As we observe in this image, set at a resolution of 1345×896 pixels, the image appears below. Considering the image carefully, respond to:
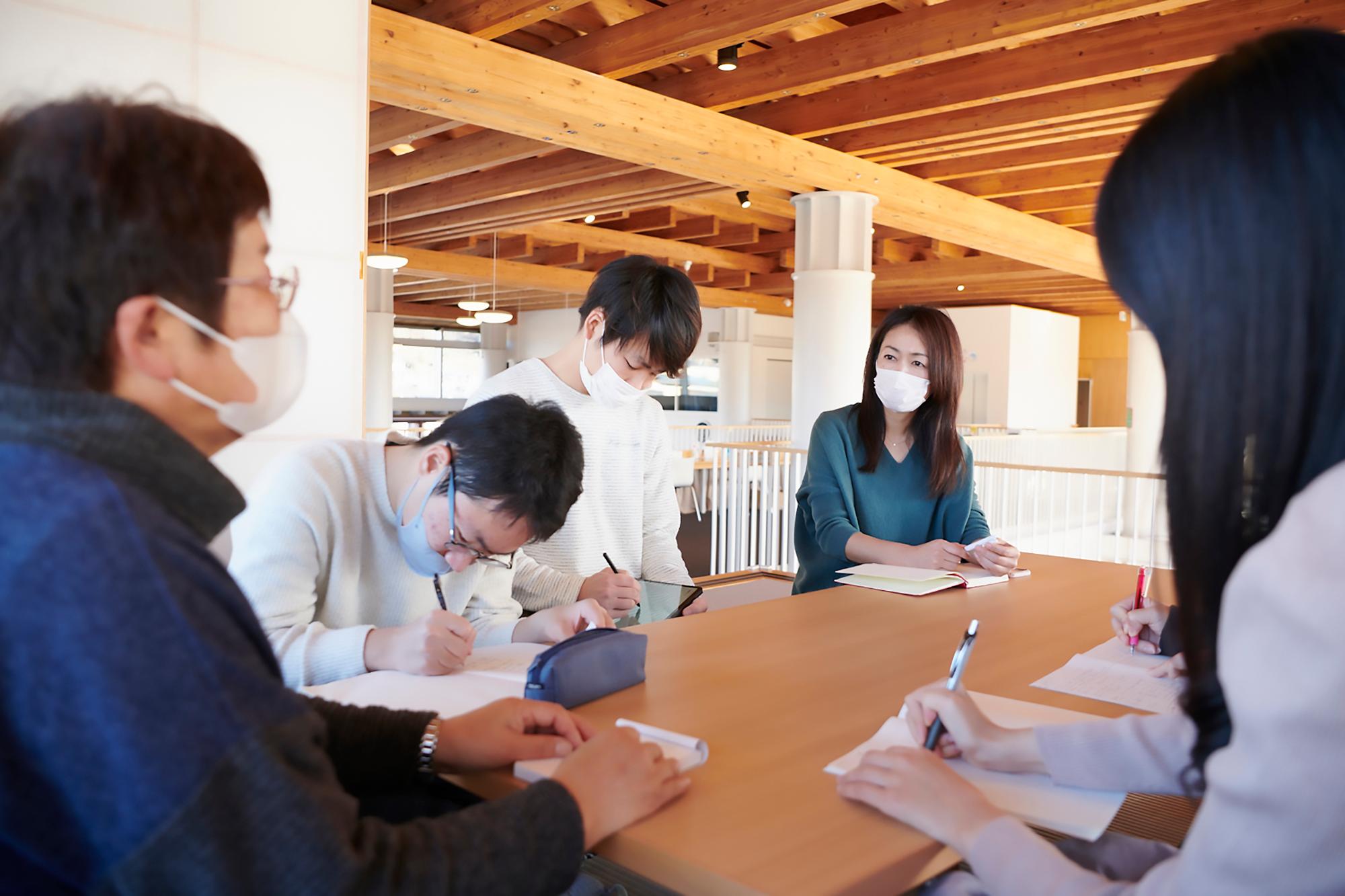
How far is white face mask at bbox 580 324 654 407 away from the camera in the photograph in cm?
236

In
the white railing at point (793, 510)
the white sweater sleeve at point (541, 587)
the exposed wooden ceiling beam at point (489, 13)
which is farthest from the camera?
the white railing at point (793, 510)

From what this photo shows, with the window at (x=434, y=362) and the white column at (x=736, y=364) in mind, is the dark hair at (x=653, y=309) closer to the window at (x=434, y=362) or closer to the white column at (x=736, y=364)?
the white column at (x=736, y=364)

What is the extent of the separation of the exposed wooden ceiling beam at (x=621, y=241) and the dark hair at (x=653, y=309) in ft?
25.0

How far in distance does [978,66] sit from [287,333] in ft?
17.0

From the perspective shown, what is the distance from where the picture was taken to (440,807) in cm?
112

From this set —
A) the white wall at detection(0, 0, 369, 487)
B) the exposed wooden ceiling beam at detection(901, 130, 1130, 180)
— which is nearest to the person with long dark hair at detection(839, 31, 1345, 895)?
the white wall at detection(0, 0, 369, 487)

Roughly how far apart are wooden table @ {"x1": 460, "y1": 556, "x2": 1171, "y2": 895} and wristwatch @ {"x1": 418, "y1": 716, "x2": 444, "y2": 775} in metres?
0.04

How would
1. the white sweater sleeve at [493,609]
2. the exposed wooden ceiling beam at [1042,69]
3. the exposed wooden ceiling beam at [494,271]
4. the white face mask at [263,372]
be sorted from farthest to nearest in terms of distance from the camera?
the exposed wooden ceiling beam at [494,271]
the exposed wooden ceiling beam at [1042,69]
the white sweater sleeve at [493,609]
the white face mask at [263,372]

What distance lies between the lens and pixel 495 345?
60.3ft

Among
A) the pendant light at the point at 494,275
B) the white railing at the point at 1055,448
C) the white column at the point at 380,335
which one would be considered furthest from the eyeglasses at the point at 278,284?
the white column at the point at 380,335

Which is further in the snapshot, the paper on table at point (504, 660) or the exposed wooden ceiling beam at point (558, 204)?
the exposed wooden ceiling beam at point (558, 204)

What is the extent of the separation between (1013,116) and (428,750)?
563 cm

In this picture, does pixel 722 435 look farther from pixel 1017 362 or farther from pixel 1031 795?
pixel 1031 795

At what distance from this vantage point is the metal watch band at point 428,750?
1085mm
